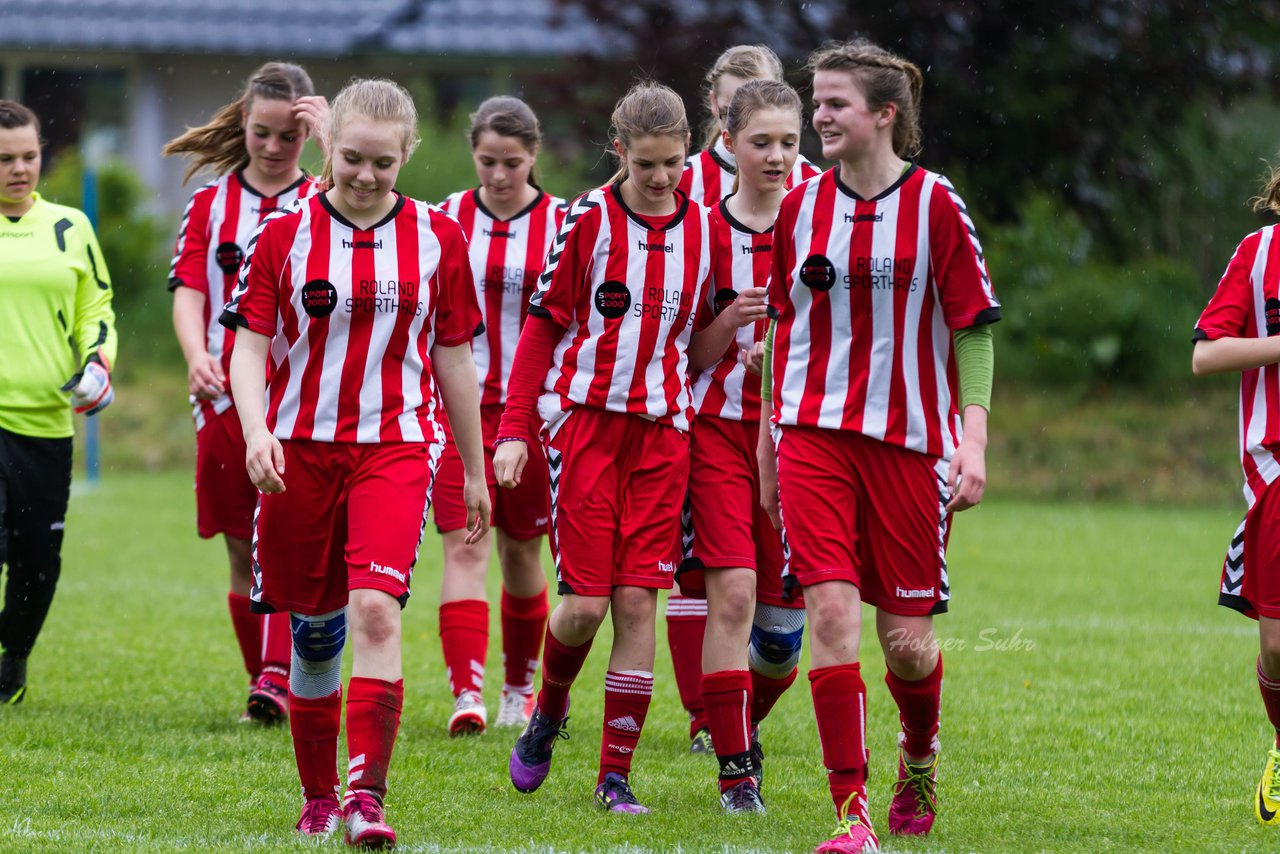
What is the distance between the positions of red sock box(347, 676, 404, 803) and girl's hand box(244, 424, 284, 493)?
1.89ft

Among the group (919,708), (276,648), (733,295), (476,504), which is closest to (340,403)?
(476,504)

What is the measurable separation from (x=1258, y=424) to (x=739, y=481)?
1.56 meters

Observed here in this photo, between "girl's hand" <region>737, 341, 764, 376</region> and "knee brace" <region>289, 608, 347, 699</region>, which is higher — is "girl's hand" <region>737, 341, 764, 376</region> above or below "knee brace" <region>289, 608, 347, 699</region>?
above

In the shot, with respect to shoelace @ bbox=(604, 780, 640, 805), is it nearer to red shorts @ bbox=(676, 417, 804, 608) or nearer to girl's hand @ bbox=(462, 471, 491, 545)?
red shorts @ bbox=(676, 417, 804, 608)

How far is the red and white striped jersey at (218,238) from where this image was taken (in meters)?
6.47

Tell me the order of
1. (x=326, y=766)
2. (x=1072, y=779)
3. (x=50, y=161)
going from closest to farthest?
(x=326, y=766) < (x=1072, y=779) < (x=50, y=161)

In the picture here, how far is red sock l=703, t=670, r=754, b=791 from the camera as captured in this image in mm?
5168

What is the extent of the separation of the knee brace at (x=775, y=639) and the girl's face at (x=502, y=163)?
200 cm

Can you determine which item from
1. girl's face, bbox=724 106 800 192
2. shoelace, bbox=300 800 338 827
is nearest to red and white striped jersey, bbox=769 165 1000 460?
girl's face, bbox=724 106 800 192

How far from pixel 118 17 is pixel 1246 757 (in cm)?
2236

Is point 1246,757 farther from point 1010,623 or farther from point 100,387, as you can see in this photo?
point 100,387

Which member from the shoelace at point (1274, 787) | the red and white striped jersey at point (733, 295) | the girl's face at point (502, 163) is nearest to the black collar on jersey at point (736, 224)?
the red and white striped jersey at point (733, 295)

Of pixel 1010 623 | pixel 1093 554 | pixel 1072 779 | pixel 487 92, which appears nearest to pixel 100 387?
pixel 1072 779

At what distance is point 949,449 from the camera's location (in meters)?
4.75
